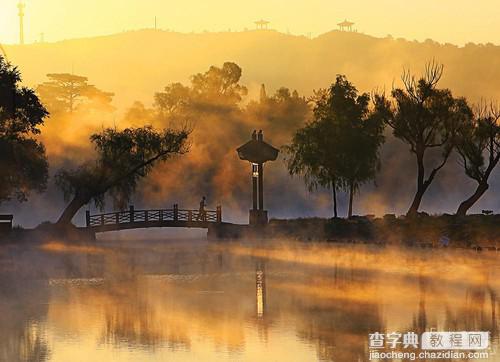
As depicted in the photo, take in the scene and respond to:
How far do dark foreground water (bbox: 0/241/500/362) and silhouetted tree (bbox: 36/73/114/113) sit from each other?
92138mm

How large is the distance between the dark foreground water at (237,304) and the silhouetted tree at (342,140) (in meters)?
20.0

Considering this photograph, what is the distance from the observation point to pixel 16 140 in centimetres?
6247

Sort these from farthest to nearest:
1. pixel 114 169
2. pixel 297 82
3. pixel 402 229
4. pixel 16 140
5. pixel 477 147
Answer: pixel 297 82 < pixel 114 169 < pixel 477 147 < pixel 16 140 < pixel 402 229

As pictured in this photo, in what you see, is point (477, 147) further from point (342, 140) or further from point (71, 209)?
point (71, 209)

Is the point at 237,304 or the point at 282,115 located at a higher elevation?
the point at 282,115

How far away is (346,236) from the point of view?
61.2m

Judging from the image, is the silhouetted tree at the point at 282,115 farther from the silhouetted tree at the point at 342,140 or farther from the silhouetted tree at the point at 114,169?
the silhouetted tree at the point at 114,169

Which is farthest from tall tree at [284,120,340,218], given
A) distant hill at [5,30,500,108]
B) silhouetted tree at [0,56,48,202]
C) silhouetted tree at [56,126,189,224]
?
distant hill at [5,30,500,108]

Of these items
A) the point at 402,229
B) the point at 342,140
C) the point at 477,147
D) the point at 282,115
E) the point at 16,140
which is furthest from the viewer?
the point at 282,115

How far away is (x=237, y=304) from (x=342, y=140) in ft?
137

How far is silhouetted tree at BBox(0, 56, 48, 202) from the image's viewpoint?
60938mm

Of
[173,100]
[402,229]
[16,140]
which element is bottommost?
[402,229]

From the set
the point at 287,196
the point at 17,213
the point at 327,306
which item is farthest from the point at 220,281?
the point at 287,196

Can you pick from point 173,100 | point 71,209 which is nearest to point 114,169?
point 71,209
